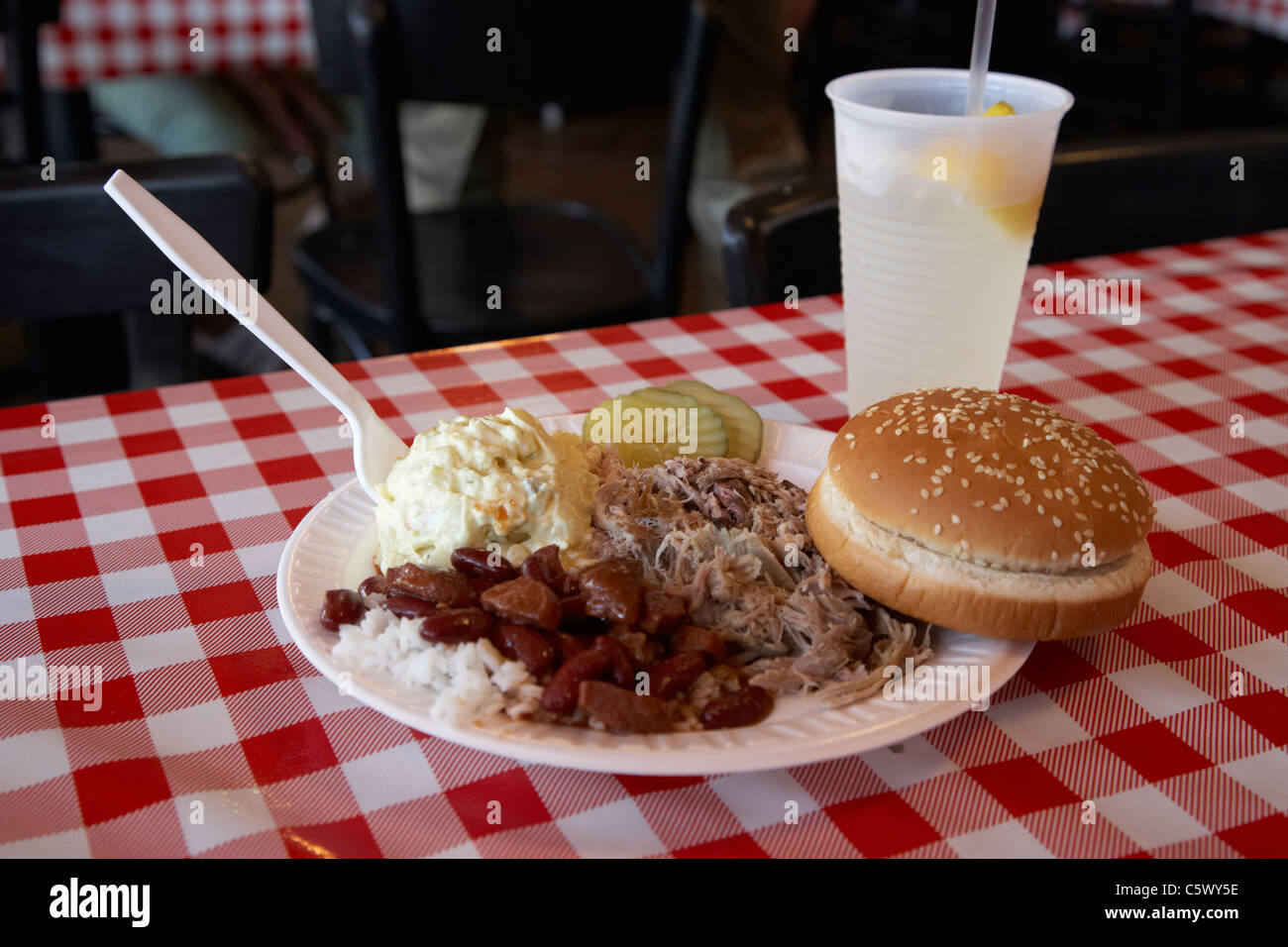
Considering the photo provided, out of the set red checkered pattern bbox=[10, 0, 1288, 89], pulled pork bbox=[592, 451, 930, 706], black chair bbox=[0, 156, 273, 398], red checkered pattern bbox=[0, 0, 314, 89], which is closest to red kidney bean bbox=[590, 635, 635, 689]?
pulled pork bbox=[592, 451, 930, 706]

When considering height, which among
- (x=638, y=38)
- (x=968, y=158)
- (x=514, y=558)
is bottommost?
(x=514, y=558)

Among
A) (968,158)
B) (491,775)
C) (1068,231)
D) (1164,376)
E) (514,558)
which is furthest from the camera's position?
(1068,231)

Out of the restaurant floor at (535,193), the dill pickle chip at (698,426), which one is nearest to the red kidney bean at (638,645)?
the dill pickle chip at (698,426)

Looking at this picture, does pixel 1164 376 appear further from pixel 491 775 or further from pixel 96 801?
pixel 96 801

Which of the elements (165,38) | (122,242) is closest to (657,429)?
(122,242)

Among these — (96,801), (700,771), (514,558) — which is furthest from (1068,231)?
(96,801)

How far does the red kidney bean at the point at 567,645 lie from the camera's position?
919mm

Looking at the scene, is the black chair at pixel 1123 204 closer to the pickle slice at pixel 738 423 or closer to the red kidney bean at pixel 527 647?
the pickle slice at pixel 738 423

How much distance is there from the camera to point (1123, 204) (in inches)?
87.6

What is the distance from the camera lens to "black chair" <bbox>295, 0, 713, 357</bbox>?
209 centimetres

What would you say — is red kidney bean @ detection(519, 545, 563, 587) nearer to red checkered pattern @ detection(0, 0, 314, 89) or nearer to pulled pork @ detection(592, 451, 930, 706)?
pulled pork @ detection(592, 451, 930, 706)

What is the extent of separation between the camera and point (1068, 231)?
2189 mm

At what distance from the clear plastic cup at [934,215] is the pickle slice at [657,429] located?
0.98 feet
